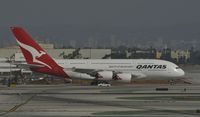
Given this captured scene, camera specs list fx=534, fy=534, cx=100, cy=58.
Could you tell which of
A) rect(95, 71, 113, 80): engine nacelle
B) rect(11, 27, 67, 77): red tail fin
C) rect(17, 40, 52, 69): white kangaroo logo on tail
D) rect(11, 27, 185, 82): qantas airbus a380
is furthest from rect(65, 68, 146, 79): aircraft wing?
rect(17, 40, 52, 69): white kangaroo logo on tail

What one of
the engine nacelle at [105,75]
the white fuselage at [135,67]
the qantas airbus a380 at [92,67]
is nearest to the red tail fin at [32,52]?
the qantas airbus a380 at [92,67]

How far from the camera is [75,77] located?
85.8 metres

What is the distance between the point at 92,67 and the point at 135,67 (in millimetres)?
6856

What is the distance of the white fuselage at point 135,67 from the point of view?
8494 cm

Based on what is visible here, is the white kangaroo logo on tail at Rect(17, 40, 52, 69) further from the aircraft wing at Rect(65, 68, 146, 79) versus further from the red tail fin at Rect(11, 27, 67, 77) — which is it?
the aircraft wing at Rect(65, 68, 146, 79)

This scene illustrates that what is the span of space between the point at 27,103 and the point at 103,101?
6.76 meters

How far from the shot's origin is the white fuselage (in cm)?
8494

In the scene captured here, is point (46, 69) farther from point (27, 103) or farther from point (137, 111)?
point (137, 111)

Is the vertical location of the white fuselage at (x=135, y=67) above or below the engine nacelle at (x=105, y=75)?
above

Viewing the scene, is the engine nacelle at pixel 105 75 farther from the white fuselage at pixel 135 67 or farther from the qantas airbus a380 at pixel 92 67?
the white fuselage at pixel 135 67

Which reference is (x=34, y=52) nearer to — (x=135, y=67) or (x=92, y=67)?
(x=92, y=67)

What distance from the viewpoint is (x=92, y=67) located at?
8531 centimetres

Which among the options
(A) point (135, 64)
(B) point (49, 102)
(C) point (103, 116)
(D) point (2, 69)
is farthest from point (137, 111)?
(D) point (2, 69)

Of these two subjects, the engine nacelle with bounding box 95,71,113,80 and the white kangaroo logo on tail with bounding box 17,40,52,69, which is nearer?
the engine nacelle with bounding box 95,71,113,80
